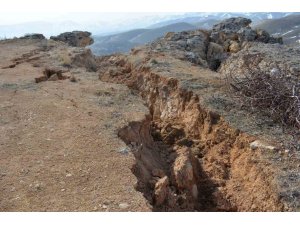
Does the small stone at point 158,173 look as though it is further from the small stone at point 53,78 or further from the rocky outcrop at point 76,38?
the rocky outcrop at point 76,38

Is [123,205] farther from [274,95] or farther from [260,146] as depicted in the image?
[274,95]

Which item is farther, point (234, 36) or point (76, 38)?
point (76, 38)

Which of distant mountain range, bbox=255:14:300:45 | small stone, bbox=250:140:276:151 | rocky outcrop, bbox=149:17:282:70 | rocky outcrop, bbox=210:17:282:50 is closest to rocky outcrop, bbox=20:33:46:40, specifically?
rocky outcrop, bbox=149:17:282:70

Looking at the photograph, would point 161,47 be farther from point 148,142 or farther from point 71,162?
point 71,162

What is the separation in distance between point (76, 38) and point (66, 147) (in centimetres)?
1202

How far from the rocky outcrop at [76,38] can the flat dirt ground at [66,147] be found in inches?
317

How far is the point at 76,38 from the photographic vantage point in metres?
16.3

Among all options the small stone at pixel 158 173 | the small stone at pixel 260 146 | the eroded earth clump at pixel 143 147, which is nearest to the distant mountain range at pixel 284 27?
Result: the eroded earth clump at pixel 143 147

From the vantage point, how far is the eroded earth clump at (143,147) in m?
4.02

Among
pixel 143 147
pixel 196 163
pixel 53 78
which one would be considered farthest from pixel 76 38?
pixel 196 163

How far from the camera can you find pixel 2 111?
20.2 ft

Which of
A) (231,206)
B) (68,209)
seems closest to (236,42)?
(231,206)

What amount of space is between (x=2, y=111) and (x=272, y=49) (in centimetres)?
605

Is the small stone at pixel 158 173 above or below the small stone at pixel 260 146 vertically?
below
